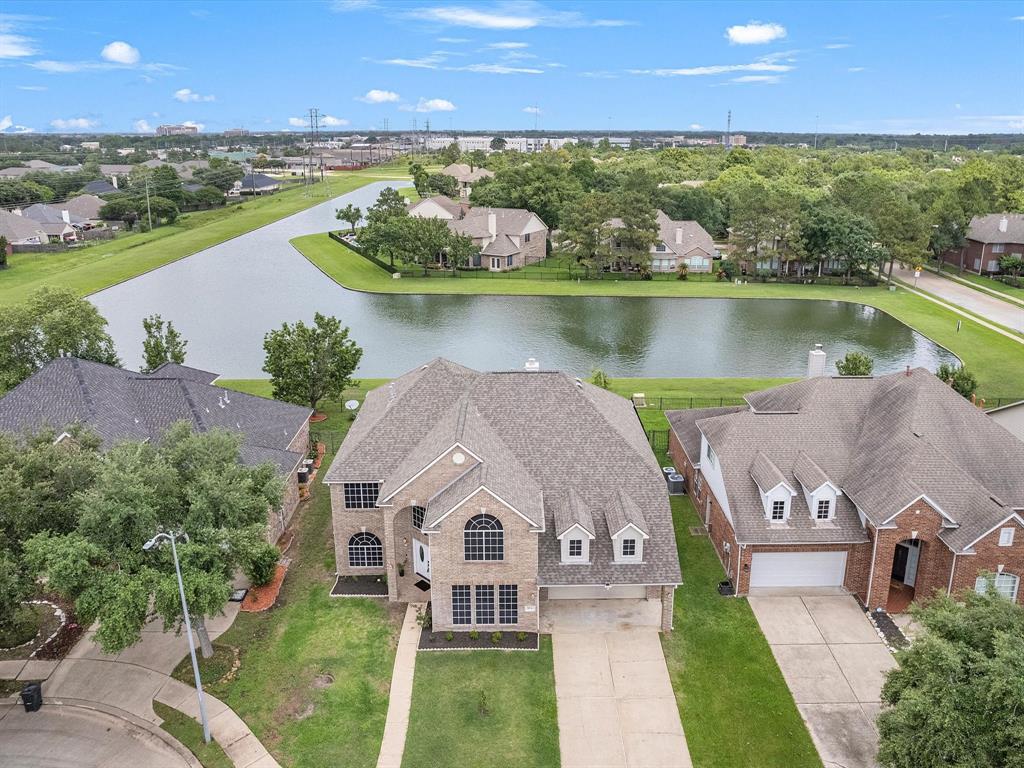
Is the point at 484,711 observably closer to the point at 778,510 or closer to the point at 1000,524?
the point at 778,510

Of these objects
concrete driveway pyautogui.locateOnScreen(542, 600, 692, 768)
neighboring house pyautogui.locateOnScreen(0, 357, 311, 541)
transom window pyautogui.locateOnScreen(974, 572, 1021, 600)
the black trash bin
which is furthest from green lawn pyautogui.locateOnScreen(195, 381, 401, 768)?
transom window pyautogui.locateOnScreen(974, 572, 1021, 600)

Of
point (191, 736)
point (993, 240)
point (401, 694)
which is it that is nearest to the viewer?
point (191, 736)

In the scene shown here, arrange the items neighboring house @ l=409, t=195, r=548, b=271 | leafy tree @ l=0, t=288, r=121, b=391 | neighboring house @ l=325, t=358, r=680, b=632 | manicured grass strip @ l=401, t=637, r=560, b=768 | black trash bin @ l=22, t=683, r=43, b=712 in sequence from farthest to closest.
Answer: neighboring house @ l=409, t=195, r=548, b=271
leafy tree @ l=0, t=288, r=121, b=391
neighboring house @ l=325, t=358, r=680, b=632
black trash bin @ l=22, t=683, r=43, b=712
manicured grass strip @ l=401, t=637, r=560, b=768

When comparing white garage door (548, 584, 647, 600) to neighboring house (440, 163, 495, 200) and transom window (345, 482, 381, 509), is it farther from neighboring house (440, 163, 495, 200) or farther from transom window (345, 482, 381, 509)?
neighboring house (440, 163, 495, 200)

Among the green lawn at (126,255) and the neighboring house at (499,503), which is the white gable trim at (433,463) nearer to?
the neighboring house at (499,503)

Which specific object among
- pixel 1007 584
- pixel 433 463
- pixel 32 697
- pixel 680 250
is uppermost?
pixel 680 250

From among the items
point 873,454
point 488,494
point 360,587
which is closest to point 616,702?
point 488,494
